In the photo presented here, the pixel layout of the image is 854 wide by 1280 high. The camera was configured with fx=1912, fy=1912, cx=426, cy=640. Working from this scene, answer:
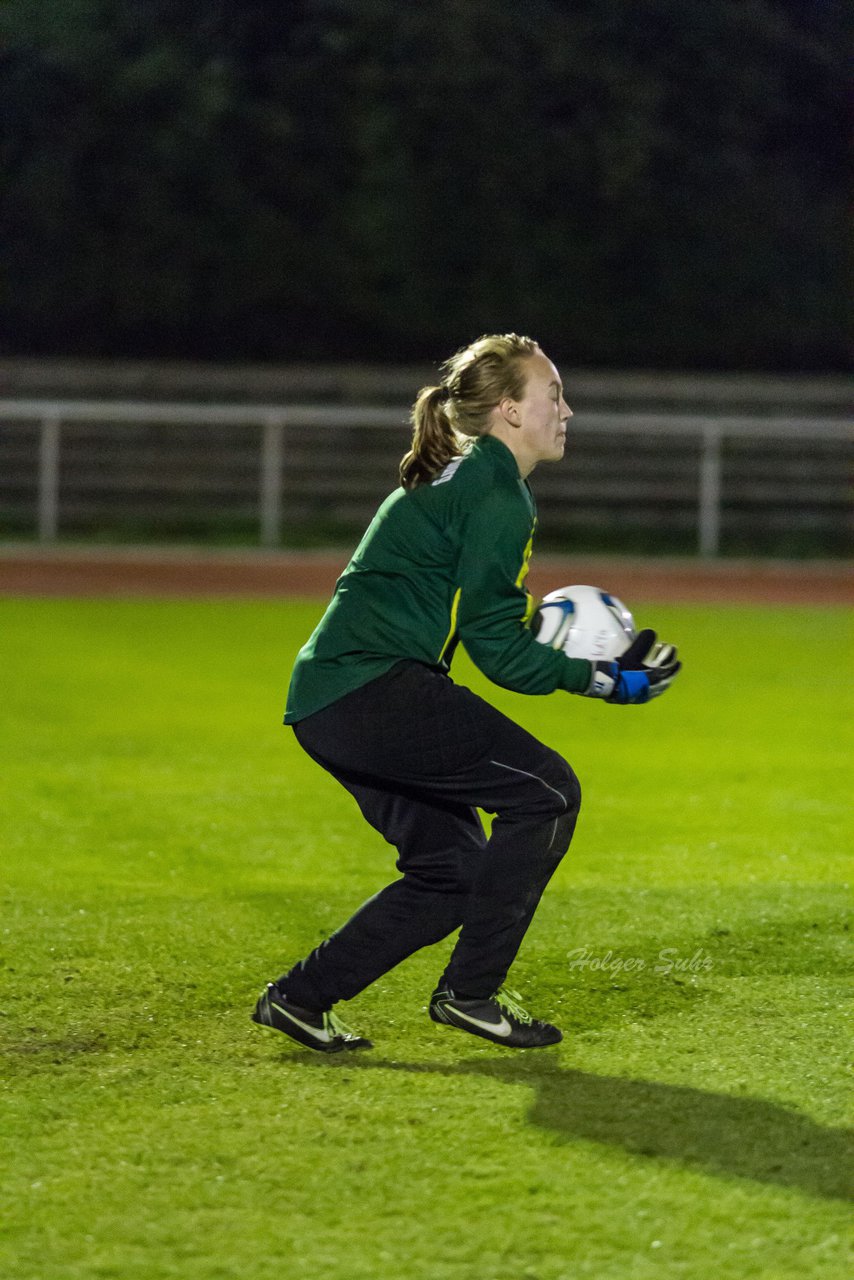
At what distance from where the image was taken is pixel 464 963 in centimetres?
421

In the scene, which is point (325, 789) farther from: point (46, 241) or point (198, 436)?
point (46, 241)

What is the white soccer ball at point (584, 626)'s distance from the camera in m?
4.12

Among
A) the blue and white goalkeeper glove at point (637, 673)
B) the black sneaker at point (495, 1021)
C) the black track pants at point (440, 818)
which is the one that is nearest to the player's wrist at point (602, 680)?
the blue and white goalkeeper glove at point (637, 673)

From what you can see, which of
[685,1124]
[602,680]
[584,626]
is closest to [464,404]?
[584,626]

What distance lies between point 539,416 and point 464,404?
0.16 meters

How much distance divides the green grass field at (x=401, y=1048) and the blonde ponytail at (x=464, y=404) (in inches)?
50.9

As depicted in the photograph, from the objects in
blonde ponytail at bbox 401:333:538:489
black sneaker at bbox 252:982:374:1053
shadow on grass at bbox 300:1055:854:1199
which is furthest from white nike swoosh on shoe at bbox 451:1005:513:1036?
blonde ponytail at bbox 401:333:538:489

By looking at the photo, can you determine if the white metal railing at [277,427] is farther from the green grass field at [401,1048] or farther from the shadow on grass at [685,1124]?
the shadow on grass at [685,1124]

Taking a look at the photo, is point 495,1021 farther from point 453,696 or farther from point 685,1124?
point 453,696

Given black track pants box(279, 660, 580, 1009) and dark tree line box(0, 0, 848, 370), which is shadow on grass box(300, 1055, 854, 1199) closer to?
black track pants box(279, 660, 580, 1009)

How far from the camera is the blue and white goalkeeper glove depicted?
400 centimetres

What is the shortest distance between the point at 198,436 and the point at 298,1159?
1696cm

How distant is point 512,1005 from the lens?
4266 mm

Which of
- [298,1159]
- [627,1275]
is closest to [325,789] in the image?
[298,1159]
